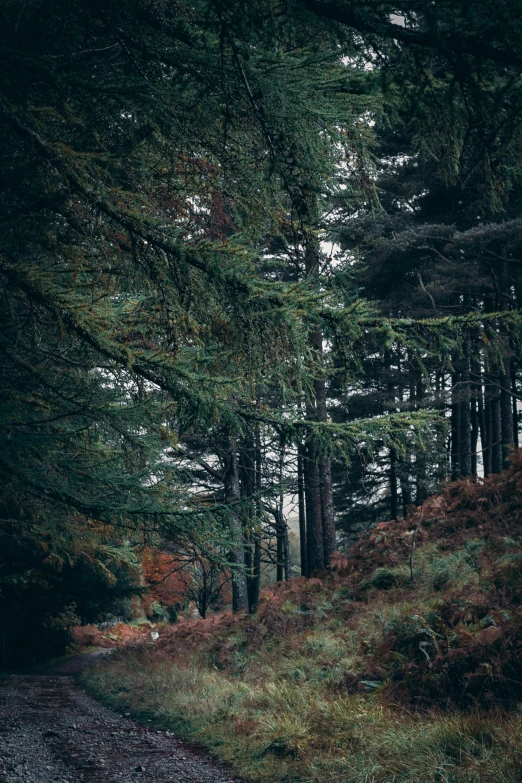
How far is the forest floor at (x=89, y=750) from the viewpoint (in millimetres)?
5073

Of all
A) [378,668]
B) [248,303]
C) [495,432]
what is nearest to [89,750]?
[378,668]

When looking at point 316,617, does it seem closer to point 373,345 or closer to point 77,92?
point 373,345

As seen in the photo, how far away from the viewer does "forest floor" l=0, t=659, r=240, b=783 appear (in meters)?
5.07

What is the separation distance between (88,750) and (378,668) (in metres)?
3.37

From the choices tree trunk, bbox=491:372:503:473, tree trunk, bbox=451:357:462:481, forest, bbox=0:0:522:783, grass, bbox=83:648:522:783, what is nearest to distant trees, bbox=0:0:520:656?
forest, bbox=0:0:522:783

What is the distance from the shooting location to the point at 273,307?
438 cm

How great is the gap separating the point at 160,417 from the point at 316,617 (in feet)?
17.6

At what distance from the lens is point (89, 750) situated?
6090 mm

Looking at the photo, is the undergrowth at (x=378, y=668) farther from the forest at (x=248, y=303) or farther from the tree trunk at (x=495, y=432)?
the tree trunk at (x=495, y=432)

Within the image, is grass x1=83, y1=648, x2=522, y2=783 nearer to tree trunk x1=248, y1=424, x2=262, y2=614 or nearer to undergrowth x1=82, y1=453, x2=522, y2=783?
undergrowth x1=82, y1=453, x2=522, y2=783

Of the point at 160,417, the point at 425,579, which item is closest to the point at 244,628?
the point at 425,579

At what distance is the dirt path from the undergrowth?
0.36 m

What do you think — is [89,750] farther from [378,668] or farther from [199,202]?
[199,202]

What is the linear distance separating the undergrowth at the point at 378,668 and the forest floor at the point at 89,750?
0.33m
